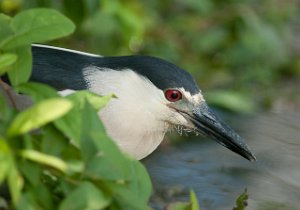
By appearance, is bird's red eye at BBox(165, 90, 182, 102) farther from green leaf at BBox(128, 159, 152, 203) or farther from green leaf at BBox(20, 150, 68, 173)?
green leaf at BBox(20, 150, 68, 173)

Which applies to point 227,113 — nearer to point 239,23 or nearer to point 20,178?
point 239,23

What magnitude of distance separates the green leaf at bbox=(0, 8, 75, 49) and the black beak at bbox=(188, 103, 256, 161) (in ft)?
4.12

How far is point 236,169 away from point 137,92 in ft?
3.68

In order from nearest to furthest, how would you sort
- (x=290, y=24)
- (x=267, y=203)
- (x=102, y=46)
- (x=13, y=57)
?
(x=13, y=57)
(x=267, y=203)
(x=102, y=46)
(x=290, y=24)

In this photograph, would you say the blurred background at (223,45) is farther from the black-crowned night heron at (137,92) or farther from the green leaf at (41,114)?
the green leaf at (41,114)

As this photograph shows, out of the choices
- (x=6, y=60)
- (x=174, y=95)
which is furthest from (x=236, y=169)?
(x=6, y=60)

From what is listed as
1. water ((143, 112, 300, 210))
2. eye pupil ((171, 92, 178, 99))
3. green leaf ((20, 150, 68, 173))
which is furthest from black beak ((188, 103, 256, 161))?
green leaf ((20, 150, 68, 173))

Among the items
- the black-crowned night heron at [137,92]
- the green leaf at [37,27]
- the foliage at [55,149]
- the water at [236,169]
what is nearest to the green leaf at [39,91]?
the foliage at [55,149]

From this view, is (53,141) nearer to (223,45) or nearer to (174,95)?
(174,95)

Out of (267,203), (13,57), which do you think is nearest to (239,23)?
(267,203)

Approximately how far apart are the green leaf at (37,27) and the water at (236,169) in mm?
1638

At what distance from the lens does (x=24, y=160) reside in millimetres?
1932

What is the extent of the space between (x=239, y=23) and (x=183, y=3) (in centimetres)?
41

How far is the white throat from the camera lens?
10.7 feet
